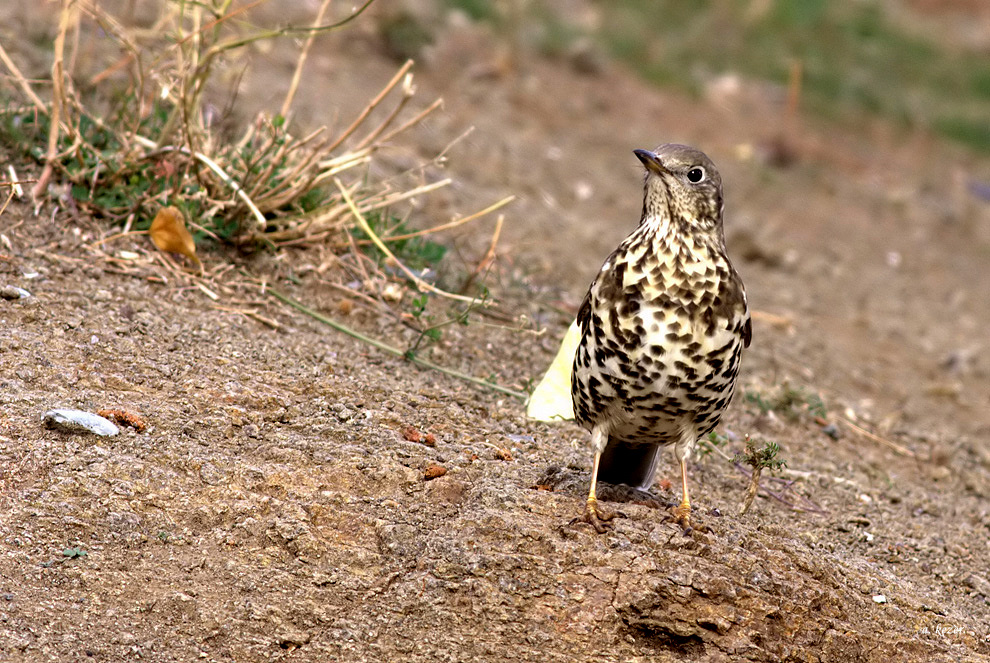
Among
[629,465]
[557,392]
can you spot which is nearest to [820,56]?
[557,392]

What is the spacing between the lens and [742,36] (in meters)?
14.4

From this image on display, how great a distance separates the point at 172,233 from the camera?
539 cm

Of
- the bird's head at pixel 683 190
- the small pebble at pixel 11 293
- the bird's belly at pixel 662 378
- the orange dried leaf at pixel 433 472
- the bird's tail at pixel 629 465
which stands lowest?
the small pebble at pixel 11 293

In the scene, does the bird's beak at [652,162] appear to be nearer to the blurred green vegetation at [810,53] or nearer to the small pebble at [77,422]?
the small pebble at [77,422]

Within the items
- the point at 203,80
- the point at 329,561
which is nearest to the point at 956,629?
the point at 329,561

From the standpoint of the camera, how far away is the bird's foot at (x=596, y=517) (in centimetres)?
379

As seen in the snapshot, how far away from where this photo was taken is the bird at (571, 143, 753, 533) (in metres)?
3.86

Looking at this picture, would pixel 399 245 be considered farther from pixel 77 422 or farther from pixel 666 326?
pixel 666 326

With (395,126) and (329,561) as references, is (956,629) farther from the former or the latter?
(395,126)

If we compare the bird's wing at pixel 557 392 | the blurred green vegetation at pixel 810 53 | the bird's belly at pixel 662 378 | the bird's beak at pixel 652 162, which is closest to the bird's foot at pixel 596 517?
the bird's belly at pixel 662 378

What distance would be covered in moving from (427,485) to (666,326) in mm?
950

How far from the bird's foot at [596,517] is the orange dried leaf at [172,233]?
2314mm

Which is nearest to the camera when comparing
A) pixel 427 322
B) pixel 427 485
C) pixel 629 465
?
pixel 427 485

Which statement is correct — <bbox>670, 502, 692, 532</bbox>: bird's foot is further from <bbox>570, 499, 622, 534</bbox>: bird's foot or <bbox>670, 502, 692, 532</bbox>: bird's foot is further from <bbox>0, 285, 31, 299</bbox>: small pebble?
<bbox>0, 285, 31, 299</bbox>: small pebble
